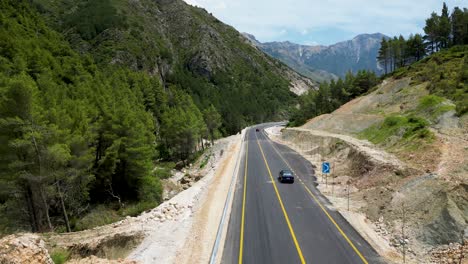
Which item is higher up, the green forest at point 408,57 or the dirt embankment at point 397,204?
the green forest at point 408,57

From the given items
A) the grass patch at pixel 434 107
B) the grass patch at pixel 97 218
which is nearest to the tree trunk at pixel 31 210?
the grass patch at pixel 97 218

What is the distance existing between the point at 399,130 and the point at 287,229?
1067 inches

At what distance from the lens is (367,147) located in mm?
41594

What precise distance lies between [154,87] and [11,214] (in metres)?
71.0

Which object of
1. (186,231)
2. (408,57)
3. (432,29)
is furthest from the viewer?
(408,57)

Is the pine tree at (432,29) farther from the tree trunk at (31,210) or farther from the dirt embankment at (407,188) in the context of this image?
the tree trunk at (31,210)

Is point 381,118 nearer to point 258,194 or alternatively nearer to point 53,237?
point 258,194

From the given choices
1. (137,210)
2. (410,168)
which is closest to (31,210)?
(137,210)

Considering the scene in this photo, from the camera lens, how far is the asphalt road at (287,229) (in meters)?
18.0

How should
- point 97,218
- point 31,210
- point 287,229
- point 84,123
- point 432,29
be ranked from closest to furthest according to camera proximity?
point 287,229 < point 31,210 < point 97,218 < point 84,123 < point 432,29

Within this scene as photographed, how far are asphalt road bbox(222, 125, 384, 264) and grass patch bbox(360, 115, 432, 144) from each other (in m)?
12.9

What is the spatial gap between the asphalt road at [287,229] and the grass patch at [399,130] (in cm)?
1289

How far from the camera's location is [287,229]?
2202 cm

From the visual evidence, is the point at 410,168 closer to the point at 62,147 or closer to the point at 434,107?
the point at 434,107
